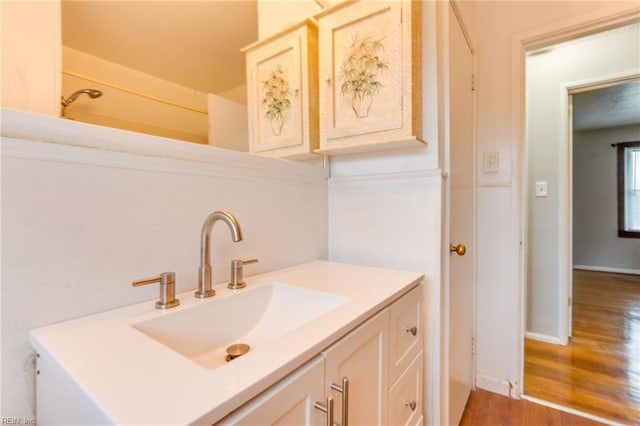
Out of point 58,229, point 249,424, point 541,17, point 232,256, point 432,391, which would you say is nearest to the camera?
point 249,424

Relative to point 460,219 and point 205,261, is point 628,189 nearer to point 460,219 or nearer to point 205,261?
point 460,219

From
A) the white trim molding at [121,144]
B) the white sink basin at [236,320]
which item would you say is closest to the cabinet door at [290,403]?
the white sink basin at [236,320]

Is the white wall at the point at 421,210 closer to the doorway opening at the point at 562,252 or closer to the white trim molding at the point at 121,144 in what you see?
the white trim molding at the point at 121,144

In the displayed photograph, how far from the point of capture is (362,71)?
106 cm

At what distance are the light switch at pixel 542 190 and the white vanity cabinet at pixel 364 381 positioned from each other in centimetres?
169

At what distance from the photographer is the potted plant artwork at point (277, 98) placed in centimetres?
125

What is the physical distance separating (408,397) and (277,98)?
1215mm

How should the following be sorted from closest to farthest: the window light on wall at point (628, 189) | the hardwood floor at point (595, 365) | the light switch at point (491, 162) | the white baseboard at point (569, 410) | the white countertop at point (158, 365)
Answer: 1. the white countertop at point (158, 365)
2. the white baseboard at point (569, 410)
3. the hardwood floor at point (595, 365)
4. the light switch at point (491, 162)
5. the window light on wall at point (628, 189)

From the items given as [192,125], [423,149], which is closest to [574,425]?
[423,149]

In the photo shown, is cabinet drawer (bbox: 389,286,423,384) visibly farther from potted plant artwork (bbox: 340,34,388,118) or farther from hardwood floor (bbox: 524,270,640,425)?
hardwood floor (bbox: 524,270,640,425)

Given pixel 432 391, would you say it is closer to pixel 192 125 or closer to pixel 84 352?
pixel 84 352

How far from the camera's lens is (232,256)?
95 centimetres

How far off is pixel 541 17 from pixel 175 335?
2.14 m

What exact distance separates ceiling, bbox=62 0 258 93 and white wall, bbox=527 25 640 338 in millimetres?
2097
